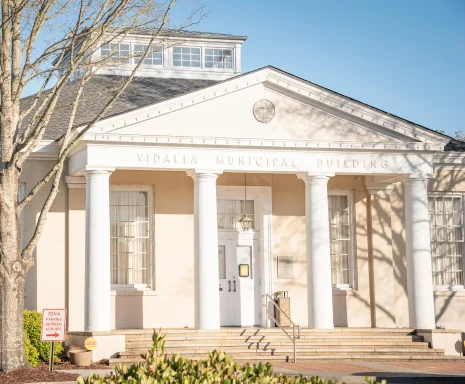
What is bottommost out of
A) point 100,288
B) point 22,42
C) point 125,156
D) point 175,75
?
point 100,288

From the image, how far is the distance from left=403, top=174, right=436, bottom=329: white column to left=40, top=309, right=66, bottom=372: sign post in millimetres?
9668

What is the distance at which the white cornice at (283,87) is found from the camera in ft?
65.3

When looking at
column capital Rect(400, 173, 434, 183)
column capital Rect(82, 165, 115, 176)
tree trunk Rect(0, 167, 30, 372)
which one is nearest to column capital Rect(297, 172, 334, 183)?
column capital Rect(400, 173, 434, 183)


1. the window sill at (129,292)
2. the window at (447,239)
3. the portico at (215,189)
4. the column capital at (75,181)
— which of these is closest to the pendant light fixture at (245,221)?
the portico at (215,189)

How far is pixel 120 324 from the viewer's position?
21.8 meters

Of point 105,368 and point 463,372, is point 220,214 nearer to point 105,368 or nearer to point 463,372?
point 105,368

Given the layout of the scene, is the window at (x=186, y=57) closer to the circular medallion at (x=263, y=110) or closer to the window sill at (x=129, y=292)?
the circular medallion at (x=263, y=110)

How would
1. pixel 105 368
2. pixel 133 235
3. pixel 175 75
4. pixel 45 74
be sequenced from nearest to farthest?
pixel 45 74 < pixel 105 368 < pixel 133 235 < pixel 175 75

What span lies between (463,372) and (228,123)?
8.06 metres

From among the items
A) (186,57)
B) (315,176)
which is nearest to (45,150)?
(315,176)

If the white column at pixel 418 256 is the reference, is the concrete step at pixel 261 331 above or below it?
below

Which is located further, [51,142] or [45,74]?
[51,142]

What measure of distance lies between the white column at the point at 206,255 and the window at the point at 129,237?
2.50 m

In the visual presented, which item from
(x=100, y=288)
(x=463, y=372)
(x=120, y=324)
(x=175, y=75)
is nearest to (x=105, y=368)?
(x=100, y=288)
